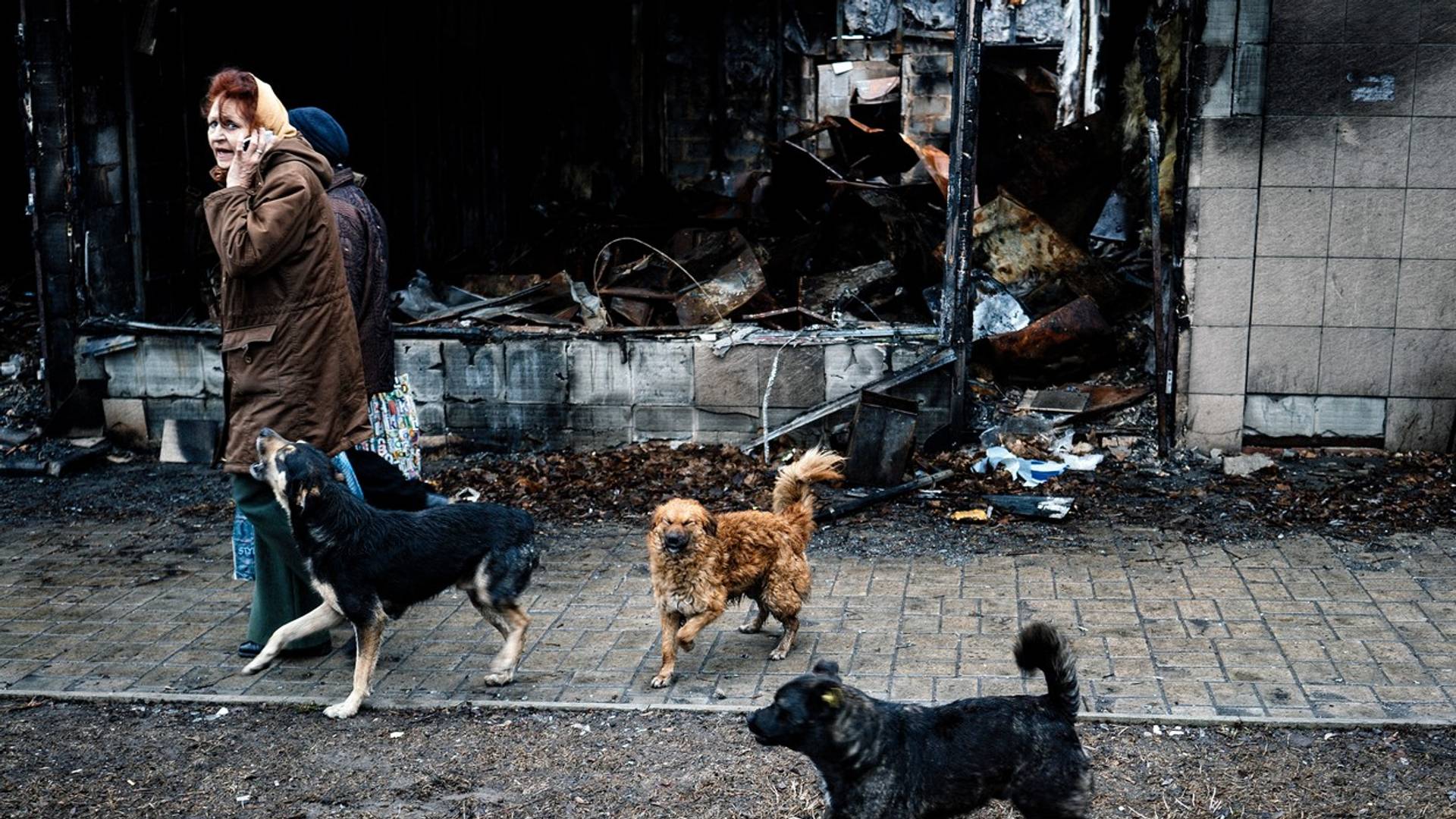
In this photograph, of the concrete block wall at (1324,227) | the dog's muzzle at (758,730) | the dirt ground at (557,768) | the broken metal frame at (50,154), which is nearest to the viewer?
the dog's muzzle at (758,730)

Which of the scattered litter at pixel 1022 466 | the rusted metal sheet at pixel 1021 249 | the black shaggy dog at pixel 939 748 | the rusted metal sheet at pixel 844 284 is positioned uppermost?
the rusted metal sheet at pixel 1021 249

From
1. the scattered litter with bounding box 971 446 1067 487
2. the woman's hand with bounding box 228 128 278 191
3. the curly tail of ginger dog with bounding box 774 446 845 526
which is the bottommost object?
the scattered litter with bounding box 971 446 1067 487

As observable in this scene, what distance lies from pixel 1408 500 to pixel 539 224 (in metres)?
7.58

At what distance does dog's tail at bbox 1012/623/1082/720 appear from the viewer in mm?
3896

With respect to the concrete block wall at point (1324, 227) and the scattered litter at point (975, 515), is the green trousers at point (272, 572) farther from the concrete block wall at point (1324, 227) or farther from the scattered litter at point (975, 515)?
the concrete block wall at point (1324, 227)

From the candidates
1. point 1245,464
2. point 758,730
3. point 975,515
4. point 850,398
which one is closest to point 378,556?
point 758,730

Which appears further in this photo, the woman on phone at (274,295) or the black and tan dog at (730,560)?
the black and tan dog at (730,560)

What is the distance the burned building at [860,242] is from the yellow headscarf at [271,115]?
12.7 feet

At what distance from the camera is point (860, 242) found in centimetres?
1051

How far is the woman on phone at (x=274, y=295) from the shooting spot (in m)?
5.25

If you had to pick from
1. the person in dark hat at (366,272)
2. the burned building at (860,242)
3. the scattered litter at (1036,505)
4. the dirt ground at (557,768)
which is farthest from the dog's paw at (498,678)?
the burned building at (860,242)

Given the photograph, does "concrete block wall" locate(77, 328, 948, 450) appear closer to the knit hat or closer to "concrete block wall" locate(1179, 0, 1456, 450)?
"concrete block wall" locate(1179, 0, 1456, 450)

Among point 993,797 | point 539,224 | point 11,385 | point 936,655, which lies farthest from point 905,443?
point 11,385

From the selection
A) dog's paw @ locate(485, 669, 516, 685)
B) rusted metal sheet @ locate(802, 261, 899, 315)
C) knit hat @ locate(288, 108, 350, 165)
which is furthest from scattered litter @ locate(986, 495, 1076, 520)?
knit hat @ locate(288, 108, 350, 165)
